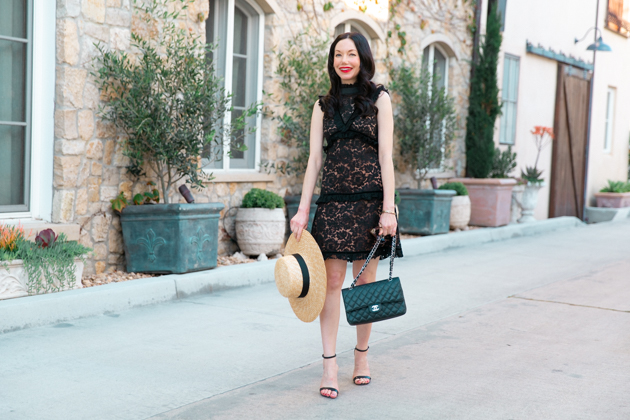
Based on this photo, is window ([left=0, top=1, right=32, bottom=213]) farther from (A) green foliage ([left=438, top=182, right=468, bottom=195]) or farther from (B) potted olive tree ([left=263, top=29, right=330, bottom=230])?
(A) green foliage ([left=438, top=182, right=468, bottom=195])

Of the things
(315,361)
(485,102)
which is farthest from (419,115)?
(315,361)

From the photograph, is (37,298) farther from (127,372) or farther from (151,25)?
(151,25)

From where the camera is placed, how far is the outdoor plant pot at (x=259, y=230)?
6.98m

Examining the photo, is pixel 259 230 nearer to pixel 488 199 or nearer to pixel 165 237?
pixel 165 237

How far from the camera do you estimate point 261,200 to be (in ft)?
23.1

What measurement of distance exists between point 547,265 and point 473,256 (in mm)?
927

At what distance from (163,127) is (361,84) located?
2.78 meters

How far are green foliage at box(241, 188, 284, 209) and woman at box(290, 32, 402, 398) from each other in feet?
11.5

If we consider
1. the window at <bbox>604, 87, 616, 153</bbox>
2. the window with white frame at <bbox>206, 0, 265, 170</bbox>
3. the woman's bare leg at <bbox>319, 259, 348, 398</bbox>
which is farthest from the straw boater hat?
the window at <bbox>604, 87, 616, 153</bbox>

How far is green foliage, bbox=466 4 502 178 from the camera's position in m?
11.0

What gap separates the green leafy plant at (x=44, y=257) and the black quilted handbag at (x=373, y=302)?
2.47m

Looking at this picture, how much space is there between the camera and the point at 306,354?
417 cm

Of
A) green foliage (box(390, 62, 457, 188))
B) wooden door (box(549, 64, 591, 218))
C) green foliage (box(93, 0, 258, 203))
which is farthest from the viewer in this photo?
wooden door (box(549, 64, 591, 218))

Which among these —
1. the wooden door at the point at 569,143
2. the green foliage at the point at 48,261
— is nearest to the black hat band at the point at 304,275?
the green foliage at the point at 48,261
